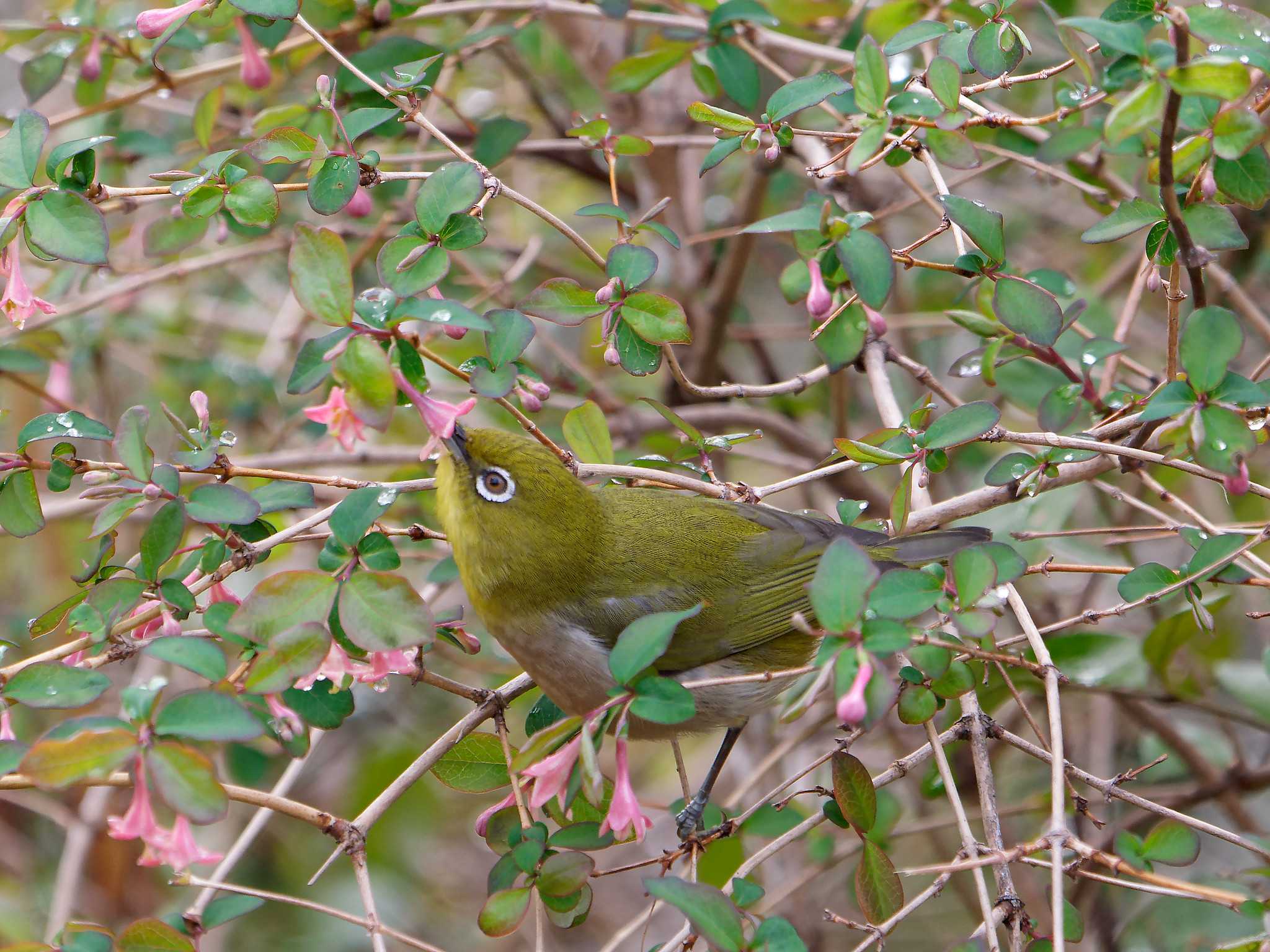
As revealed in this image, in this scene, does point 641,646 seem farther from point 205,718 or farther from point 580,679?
point 580,679

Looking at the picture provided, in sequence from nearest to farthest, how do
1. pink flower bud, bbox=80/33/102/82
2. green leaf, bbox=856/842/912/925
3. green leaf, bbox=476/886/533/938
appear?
green leaf, bbox=476/886/533/938 < green leaf, bbox=856/842/912/925 < pink flower bud, bbox=80/33/102/82

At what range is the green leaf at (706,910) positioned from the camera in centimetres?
156

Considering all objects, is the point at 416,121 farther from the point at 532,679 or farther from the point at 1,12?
the point at 1,12

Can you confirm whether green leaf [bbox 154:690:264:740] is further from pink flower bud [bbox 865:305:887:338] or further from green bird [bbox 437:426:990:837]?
pink flower bud [bbox 865:305:887:338]

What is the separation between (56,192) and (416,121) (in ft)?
2.17

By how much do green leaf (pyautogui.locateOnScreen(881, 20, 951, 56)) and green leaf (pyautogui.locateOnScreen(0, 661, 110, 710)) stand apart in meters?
1.75

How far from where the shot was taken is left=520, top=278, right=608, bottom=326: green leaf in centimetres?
213

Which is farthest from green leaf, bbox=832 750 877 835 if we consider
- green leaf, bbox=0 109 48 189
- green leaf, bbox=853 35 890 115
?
green leaf, bbox=0 109 48 189

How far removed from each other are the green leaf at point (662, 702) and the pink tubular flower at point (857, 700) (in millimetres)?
227

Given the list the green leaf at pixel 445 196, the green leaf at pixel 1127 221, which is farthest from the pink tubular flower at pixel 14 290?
the green leaf at pixel 1127 221

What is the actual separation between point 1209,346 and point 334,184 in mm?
1525

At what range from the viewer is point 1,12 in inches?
236

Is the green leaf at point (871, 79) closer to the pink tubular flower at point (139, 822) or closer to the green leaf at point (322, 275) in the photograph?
the green leaf at point (322, 275)

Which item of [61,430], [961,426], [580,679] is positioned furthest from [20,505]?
[961,426]
